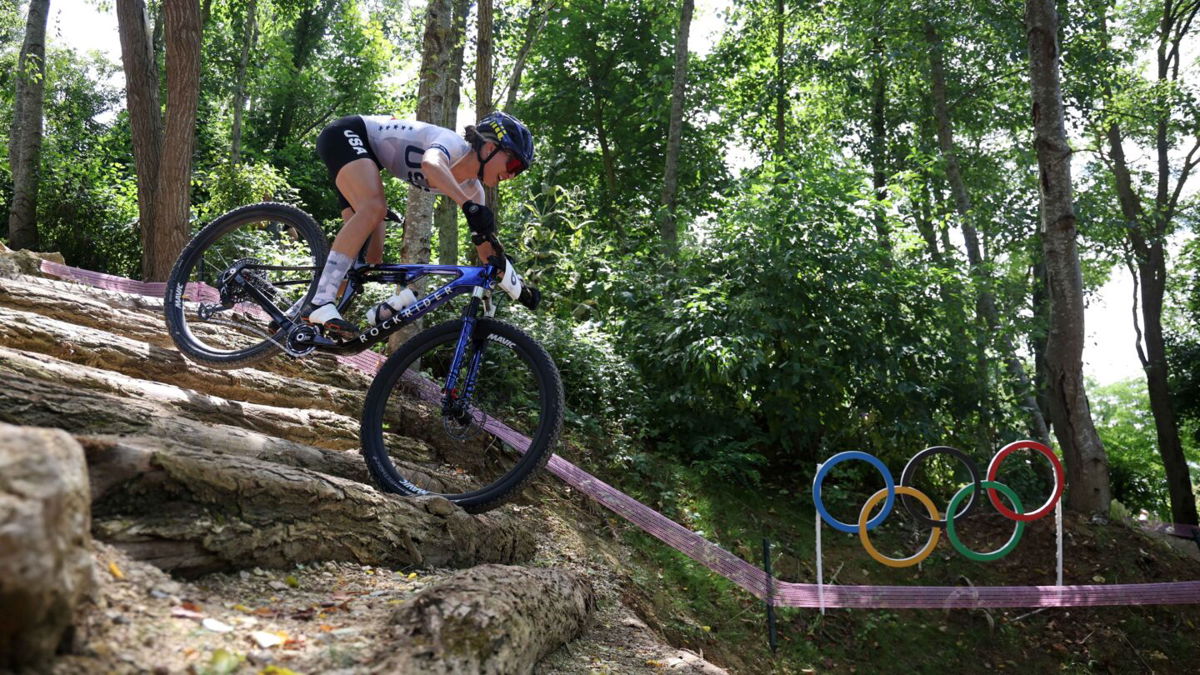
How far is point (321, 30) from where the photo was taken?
31562 mm

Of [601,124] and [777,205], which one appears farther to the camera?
[601,124]

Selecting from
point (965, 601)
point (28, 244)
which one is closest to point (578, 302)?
point (965, 601)

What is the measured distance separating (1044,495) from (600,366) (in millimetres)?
6448

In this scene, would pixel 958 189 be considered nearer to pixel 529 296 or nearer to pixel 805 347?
pixel 805 347

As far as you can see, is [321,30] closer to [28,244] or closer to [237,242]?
[28,244]

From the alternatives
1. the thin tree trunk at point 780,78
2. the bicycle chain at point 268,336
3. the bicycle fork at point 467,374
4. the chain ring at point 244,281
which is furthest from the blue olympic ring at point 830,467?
the thin tree trunk at point 780,78

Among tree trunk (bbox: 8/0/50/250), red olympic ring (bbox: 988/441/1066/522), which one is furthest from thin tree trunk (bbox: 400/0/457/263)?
tree trunk (bbox: 8/0/50/250)

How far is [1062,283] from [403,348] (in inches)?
328

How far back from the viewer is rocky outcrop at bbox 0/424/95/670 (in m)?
1.52

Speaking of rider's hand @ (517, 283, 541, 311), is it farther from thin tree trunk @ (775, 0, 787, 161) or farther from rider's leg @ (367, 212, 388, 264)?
thin tree trunk @ (775, 0, 787, 161)

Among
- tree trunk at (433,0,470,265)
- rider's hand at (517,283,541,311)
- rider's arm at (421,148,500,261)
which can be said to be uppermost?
tree trunk at (433,0,470,265)

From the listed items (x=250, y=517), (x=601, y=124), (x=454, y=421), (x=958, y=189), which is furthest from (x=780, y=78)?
(x=250, y=517)

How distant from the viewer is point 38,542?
1.56 meters

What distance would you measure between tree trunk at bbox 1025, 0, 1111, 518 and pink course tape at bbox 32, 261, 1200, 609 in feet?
6.39
